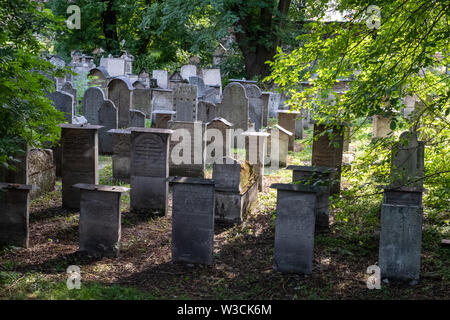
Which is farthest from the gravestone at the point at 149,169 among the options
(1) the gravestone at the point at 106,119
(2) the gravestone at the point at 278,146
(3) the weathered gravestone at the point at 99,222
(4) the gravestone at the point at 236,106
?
(4) the gravestone at the point at 236,106

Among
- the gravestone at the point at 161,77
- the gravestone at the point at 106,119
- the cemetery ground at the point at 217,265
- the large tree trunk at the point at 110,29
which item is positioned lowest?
the cemetery ground at the point at 217,265

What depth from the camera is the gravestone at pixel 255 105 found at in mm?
16219

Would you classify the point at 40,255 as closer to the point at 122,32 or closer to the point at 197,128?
the point at 197,128

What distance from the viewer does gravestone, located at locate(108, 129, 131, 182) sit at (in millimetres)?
10312

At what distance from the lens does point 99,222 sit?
20.9 ft

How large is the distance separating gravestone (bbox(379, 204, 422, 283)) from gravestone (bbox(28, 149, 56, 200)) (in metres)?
5.72

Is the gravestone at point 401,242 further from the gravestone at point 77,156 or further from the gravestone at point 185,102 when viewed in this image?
the gravestone at point 185,102

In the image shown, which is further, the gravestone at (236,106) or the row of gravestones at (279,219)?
the gravestone at (236,106)

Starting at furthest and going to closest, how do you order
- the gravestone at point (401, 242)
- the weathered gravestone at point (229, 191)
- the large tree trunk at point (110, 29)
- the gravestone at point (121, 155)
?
1. the large tree trunk at point (110, 29)
2. the gravestone at point (121, 155)
3. the weathered gravestone at point (229, 191)
4. the gravestone at point (401, 242)

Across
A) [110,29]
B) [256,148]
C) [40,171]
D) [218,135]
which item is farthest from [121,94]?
[110,29]

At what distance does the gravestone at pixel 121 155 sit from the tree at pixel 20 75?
4.45 metres

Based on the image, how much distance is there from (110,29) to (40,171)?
2431 cm

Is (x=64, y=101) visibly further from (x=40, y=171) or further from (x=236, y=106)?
(x=236, y=106)

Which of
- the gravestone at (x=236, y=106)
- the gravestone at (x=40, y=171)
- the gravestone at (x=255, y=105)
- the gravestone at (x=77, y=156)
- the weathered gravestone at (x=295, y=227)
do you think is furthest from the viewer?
the gravestone at (x=255, y=105)
